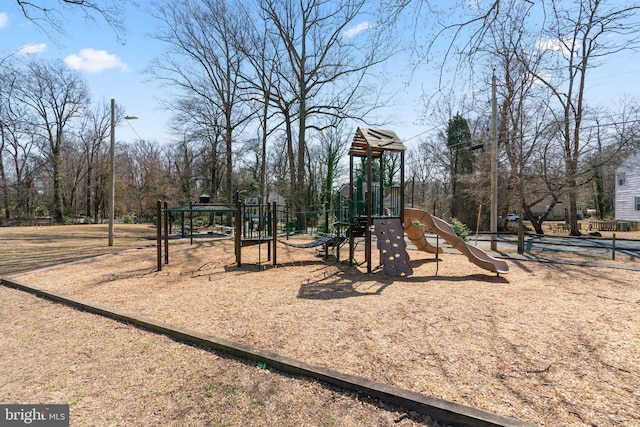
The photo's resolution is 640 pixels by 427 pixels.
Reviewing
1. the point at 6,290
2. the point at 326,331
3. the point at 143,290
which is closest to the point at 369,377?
the point at 326,331

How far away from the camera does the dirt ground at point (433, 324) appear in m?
2.65

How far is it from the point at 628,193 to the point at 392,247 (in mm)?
31102

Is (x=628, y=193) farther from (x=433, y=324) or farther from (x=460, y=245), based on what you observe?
(x=433, y=324)

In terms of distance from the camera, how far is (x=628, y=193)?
26.4 m

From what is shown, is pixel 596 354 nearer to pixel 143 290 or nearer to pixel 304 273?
pixel 304 273

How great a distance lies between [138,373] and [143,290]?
→ 3.68m

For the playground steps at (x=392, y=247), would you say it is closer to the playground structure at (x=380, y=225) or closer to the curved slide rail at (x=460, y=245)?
the playground structure at (x=380, y=225)

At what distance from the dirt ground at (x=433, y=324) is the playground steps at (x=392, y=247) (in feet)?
1.32

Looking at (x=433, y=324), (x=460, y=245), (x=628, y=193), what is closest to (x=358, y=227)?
(x=460, y=245)

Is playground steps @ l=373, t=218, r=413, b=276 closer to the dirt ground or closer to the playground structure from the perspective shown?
the playground structure

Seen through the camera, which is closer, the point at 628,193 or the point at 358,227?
the point at 358,227

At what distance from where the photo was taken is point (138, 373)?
2.99 metres

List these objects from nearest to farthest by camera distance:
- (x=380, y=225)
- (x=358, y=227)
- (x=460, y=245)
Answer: (x=460, y=245), (x=380, y=225), (x=358, y=227)

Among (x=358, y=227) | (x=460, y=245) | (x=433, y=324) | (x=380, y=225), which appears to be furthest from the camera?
(x=358, y=227)
